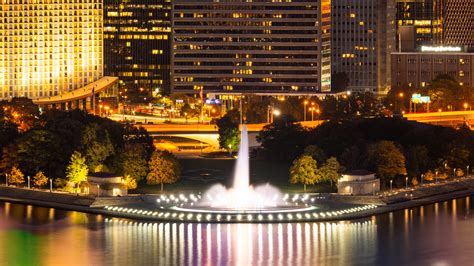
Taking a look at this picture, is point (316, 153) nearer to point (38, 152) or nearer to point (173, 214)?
point (173, 214)

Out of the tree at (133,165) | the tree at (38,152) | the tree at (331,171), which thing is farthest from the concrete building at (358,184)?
the tree at (38,152)

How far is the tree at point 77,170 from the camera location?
15238 centimetres

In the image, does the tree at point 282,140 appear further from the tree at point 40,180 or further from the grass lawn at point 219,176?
the tree at point 40,180

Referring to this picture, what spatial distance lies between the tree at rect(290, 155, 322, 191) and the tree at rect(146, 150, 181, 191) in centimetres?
1083

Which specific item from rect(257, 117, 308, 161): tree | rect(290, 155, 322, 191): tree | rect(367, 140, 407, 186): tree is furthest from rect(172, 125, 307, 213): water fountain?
rect(257, 117, 308, 161): tree

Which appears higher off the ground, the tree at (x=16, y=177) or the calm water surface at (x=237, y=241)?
the tree at (x=16, y=177)

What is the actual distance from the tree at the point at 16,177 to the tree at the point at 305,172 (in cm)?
2524

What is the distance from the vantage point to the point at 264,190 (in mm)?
150875

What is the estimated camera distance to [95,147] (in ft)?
516

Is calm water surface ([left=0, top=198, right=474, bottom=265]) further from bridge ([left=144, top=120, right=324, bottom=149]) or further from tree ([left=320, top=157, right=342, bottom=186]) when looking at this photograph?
bridge ([left=144, top=120, right=324, bottom=149])

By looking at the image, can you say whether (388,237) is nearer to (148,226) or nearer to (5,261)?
(148,226)

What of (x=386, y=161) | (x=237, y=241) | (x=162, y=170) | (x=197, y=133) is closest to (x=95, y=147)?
(x=162, y=170)

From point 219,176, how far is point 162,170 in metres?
7.30

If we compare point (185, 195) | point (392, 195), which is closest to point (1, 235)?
point (185, 195)
